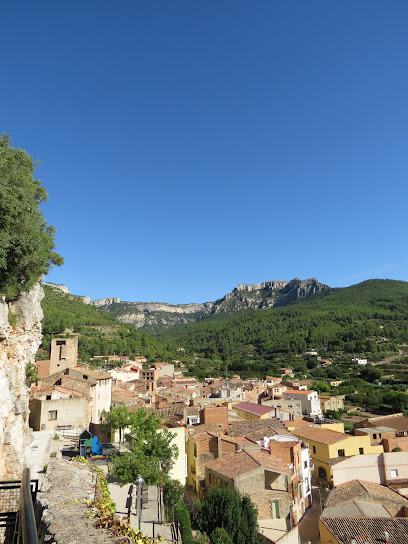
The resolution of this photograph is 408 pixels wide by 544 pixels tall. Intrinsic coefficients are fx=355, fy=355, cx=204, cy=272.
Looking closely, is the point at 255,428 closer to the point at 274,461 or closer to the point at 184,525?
the point at 274,461

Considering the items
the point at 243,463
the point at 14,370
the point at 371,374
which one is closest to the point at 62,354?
the point at 14,370

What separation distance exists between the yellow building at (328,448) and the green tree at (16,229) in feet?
84.9

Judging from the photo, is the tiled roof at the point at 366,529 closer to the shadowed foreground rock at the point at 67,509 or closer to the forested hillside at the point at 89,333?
the shadowed foreground rock at the point at 67,509

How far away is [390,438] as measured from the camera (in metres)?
35.3

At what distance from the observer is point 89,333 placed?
272ft

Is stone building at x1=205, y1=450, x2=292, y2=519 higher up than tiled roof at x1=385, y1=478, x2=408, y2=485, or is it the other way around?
stone building at x1=205, y1=450, x2=292, y2=519

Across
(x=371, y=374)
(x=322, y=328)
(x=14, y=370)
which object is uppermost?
(x=322, y=328)

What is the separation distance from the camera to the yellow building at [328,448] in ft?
91.9

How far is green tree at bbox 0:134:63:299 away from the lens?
39.8 ft

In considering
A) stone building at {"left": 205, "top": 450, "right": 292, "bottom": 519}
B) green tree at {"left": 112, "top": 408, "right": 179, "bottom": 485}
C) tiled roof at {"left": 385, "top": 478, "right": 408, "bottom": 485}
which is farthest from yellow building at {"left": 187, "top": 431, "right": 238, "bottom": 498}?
tiled roof at {"left": 385, "top": 478, "right": 408, "bottom": 485}

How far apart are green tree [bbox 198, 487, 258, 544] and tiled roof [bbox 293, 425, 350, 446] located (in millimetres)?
13925

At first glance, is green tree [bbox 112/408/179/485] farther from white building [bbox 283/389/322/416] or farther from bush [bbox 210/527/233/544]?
white building [bbox 283/389/322/416]

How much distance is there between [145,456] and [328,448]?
18.0 m

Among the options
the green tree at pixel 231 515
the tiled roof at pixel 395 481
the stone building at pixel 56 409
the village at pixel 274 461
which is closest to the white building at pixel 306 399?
the village at pixel 274 461
